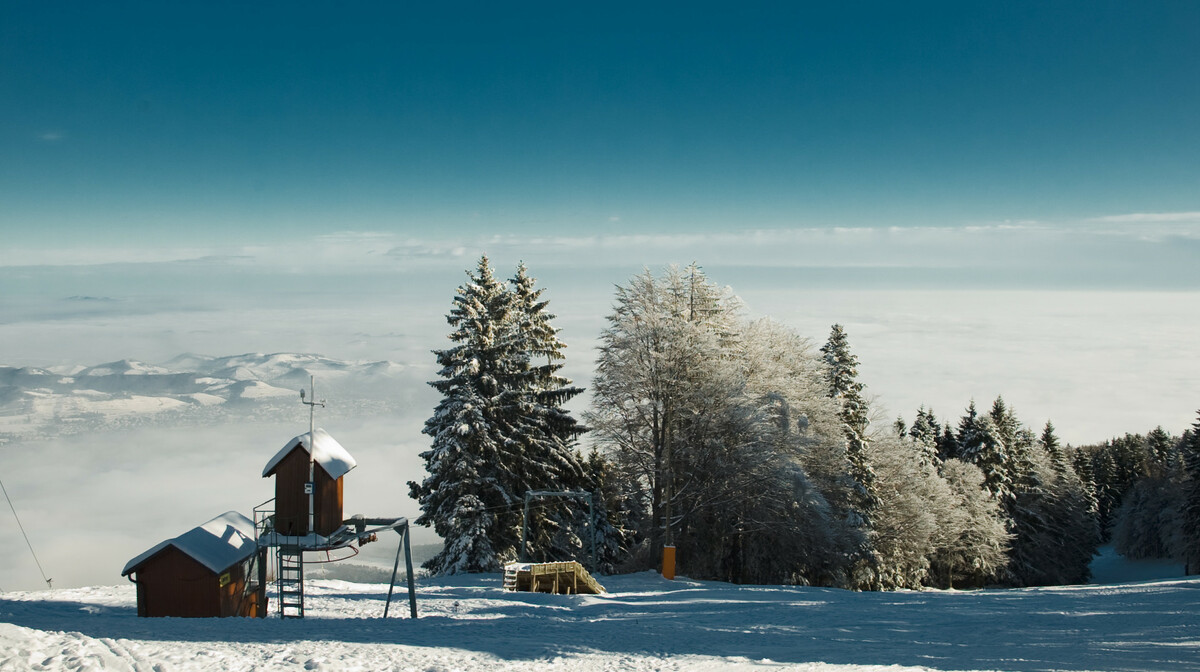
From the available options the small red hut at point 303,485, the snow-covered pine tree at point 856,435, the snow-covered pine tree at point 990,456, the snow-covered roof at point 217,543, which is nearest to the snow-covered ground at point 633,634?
the snow-covered roof at point 217,543

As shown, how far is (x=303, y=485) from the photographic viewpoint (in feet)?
72.9

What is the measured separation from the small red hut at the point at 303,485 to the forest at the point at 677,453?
741 cm

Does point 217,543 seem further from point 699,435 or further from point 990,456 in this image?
point 990,456

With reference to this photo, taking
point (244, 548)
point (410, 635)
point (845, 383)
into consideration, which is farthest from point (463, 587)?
point (845, 383)

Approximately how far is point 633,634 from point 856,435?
2763cm

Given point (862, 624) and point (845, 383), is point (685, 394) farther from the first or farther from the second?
point (845, 383)

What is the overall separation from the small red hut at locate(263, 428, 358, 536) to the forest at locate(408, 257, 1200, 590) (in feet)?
24.3

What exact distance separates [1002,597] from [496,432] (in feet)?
62.1

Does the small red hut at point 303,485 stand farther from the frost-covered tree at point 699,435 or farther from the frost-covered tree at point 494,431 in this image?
the frost-covered tree at point 699,435

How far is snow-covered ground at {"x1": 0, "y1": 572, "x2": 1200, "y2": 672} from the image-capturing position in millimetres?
10695

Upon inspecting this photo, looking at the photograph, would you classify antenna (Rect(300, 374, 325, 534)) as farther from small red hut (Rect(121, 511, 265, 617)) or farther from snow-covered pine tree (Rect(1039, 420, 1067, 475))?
snow-covered pine tree (Rect(1039, 420, 1067, 475))

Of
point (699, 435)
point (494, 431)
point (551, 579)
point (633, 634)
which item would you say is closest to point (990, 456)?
point (699, 435)

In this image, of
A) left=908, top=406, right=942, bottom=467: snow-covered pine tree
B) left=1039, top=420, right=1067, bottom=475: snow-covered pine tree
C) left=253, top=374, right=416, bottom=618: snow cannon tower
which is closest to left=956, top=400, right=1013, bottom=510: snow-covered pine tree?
left=908, top=406, right=942, bottom=467: snow-covered pine tree

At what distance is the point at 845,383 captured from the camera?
1623 inches
